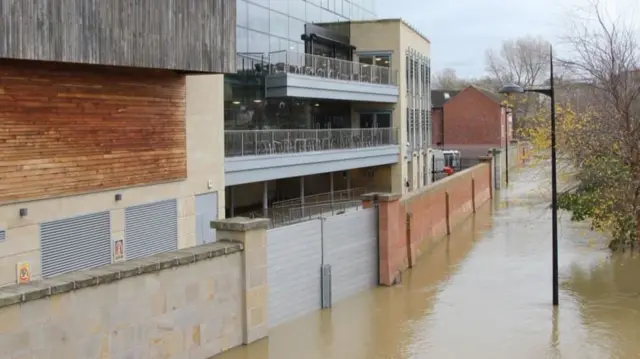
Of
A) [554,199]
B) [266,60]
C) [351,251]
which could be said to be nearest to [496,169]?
[266,60]

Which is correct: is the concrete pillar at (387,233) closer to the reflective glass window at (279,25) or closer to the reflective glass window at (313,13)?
the reflective glass window at (279,25)

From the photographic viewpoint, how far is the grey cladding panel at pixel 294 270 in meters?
14.5

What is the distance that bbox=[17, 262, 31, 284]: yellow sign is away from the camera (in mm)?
14570

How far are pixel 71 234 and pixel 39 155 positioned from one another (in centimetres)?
202

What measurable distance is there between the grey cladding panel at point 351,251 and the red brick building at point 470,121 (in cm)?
6127

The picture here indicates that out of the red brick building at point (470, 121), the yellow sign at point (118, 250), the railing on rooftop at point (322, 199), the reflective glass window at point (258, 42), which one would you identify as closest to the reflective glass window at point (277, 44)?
the reflective glass window at point (258, 42)

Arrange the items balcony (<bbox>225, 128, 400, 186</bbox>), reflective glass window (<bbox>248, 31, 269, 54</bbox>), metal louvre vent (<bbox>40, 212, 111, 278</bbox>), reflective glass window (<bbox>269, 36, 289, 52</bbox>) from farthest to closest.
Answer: reflective glass window (<bbox>269, 36, 289, 52</bbox>) < reflective glass window (<bbox>248, 31, 269, 54</bbox>) < balcony (<bbox>225, 128, 400, 186</bbox>) < metal louvre vent (<bbox>40, 212, 111, 278</bbox>)

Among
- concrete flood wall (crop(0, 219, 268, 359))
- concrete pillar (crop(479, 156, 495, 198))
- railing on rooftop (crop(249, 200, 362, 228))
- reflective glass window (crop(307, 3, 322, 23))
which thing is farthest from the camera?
concrete pillar (crop(479, 156, 495, 198))

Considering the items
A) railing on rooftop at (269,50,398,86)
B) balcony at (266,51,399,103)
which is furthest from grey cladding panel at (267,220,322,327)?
railing on rooftop at (269,50,398,86)

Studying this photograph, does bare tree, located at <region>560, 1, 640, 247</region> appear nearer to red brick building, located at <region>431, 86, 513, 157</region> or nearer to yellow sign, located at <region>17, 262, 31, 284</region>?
yellow sign, located at <region>17, 262, 31, 284</region>

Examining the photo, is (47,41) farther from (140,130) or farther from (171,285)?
(171,285)

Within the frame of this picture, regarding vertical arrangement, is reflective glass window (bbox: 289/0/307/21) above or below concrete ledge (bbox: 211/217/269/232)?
above

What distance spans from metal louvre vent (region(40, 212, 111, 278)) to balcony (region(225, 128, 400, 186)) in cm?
668

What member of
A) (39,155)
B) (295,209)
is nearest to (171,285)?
(39,155)
